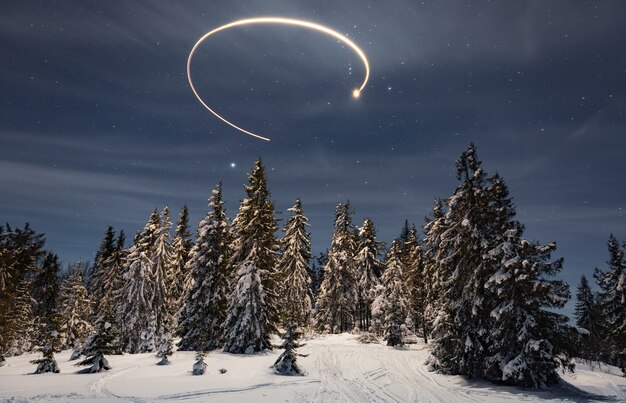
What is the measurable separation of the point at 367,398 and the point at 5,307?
2900 cm

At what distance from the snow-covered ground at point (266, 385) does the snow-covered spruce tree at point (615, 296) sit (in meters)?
13.8

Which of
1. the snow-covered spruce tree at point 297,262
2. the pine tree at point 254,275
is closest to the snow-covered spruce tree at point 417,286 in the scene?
the snow-covered spruce tree at point 297,262

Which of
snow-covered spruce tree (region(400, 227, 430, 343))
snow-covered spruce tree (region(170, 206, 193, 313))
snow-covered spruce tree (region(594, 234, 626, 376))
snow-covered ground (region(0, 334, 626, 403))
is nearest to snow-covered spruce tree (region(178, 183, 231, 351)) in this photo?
snow-covered ground (region(0, 334, 626, 403))

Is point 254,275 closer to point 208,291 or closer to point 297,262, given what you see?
point 208,291

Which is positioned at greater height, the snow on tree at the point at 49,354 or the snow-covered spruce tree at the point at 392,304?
the snow-covered spruce tree at the point at 392,304

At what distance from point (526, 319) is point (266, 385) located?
42.9ft

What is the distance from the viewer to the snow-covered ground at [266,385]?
13.8m

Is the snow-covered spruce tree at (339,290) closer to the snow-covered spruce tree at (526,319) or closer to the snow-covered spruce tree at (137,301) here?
the snow-covered spruce tree at (137,301)

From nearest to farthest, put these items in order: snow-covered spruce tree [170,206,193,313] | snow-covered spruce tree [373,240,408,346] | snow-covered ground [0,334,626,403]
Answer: snow-covered ground [0,334,626,403] < snow-covered spruce tree [373,240,408,346] < snow-covered spruce tree [170,206,193,313]

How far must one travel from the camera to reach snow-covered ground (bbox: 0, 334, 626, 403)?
13820 mm

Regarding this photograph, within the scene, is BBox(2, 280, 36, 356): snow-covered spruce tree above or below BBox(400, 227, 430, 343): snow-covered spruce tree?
below

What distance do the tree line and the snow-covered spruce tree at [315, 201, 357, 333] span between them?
0.65 feet

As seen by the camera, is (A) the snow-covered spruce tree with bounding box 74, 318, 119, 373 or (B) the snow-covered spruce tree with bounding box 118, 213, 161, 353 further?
(B) the snow-covered spruce tree with bounding box 118, 213, 161, 353

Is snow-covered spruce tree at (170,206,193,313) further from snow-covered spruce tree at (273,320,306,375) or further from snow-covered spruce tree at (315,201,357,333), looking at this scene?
snow-covered spruce tree at (273,320,306,375)
